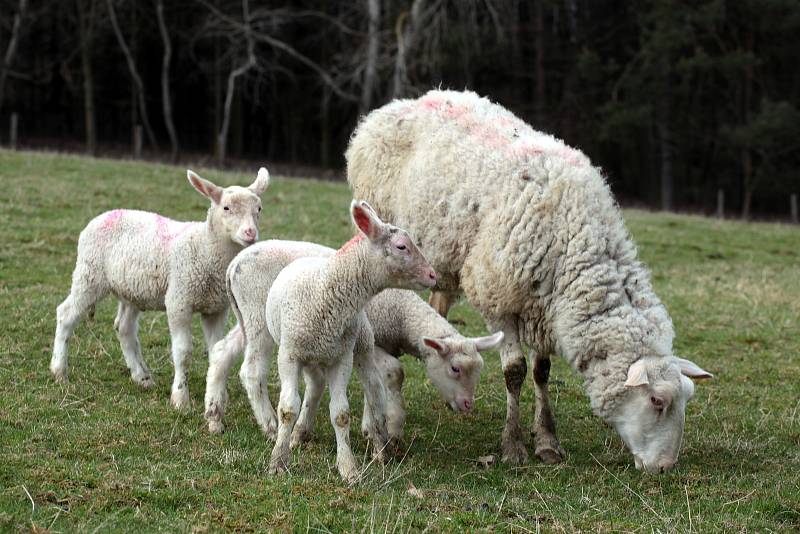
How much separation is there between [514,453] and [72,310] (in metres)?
3.60

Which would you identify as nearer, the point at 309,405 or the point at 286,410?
the point at 286,410

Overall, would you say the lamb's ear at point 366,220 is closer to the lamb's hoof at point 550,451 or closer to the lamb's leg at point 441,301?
the lamb's hoof at point 550,451

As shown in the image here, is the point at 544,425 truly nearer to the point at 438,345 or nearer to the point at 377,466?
the point at 438,345

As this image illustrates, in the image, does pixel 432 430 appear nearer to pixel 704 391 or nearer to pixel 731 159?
pixel 704 391

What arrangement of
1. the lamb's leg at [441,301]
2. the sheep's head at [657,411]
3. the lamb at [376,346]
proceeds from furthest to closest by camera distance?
the lamb's leg at [441,301] → the lamb at [376,346] → the sheep's head at [657,411]

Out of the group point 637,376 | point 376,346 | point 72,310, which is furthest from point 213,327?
point 637,376

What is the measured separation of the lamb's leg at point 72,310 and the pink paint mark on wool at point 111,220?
388mm

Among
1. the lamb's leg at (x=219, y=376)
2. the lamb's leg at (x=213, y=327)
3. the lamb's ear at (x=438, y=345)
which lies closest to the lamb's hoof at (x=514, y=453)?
the lamb's ear at (x=438, y=345)

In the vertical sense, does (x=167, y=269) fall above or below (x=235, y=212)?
below

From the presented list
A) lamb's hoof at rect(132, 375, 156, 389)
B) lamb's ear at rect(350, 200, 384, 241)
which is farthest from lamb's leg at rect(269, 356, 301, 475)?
lamb's hoof at rect(132, 375, 156, 389)

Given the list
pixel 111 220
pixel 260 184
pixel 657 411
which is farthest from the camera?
pixel 111 220

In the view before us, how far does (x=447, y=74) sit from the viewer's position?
3772 centimetres

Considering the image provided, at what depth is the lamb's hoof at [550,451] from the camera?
6.91 meters

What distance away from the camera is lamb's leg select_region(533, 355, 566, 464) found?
6.96 m
